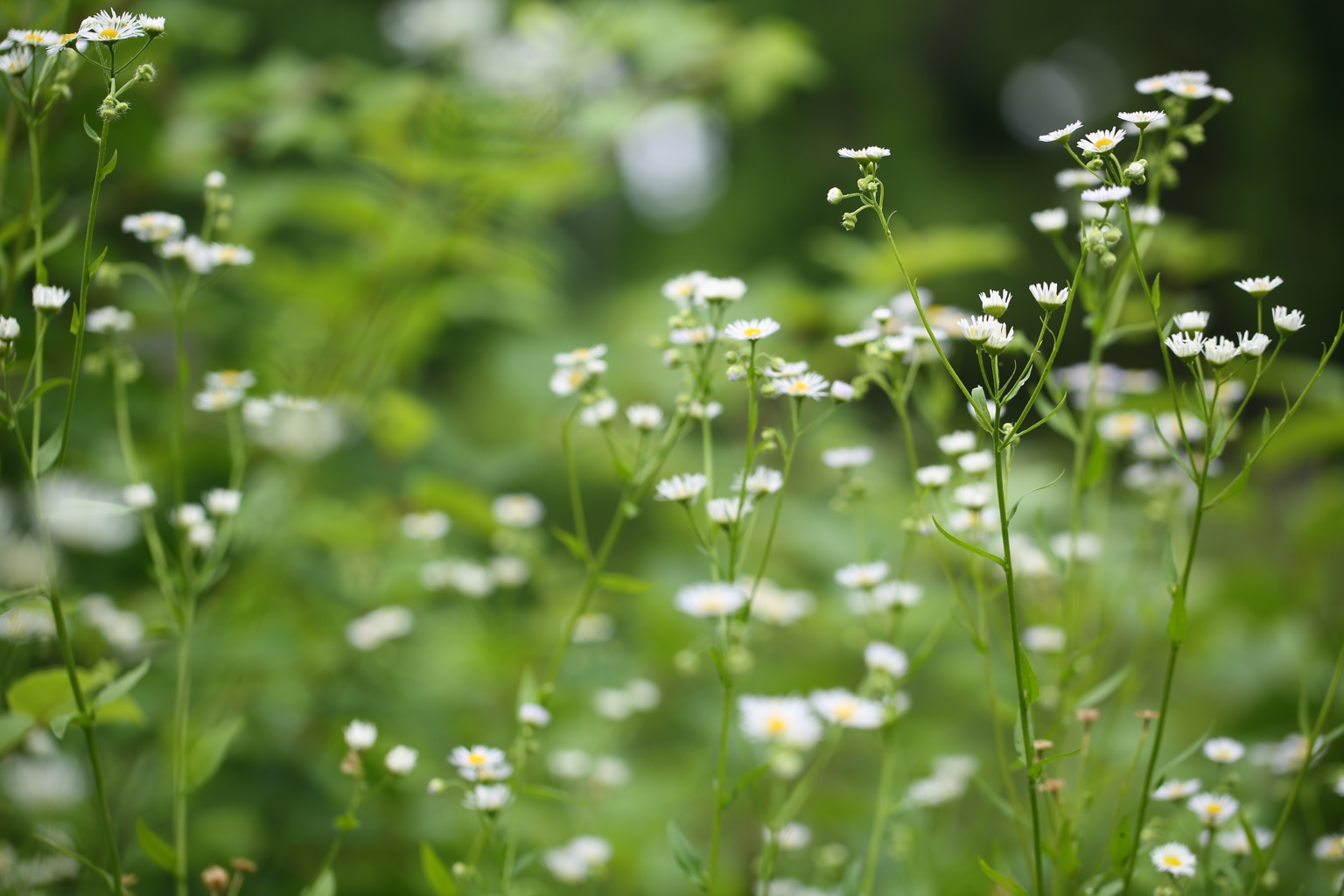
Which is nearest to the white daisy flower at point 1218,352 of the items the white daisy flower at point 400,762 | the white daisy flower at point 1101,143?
the white daisy flower at point 1101,143

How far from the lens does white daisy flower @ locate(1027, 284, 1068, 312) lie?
506 millimetres

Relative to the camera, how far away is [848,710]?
0.70 m

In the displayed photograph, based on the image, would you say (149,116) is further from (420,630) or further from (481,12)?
(420,630)

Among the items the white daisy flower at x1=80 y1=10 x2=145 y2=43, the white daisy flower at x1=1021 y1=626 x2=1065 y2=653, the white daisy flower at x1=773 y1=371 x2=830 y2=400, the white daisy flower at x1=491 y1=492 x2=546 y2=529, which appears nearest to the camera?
the white daisy flower at x1=80 y1=10 x2=145 y2=43

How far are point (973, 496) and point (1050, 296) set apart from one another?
0.84ft

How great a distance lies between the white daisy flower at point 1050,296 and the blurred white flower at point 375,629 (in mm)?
803

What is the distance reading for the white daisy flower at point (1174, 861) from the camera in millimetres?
612

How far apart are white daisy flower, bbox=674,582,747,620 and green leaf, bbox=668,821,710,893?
0.48 feet

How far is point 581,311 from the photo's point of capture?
10.8 ft

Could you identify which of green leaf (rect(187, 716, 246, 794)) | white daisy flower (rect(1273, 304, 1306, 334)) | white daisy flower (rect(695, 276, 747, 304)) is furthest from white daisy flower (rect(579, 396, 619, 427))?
white daisy flower (rect(1273, 304, 1306, 334))

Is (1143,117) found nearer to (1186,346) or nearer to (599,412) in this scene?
(1186,346)

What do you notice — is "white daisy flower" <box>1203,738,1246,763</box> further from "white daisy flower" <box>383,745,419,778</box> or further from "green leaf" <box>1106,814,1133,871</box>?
"white daisy flower" <box>383,745,419,778</box>

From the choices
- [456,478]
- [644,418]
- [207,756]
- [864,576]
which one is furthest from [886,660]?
[456,478]

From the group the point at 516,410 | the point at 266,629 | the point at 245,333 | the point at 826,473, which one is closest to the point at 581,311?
the point at 516,410
